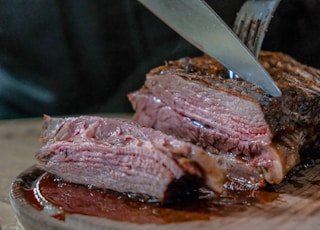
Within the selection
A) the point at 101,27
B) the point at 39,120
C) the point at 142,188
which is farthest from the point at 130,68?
A: the point at 142,188

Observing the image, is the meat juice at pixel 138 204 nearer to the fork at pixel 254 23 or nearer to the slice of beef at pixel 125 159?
the slice of beef at pixel 125 159

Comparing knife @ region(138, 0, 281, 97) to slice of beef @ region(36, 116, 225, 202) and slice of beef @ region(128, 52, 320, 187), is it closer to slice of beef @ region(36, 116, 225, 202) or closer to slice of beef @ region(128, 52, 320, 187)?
slice of beef @ region(128, 52, 320, 187)

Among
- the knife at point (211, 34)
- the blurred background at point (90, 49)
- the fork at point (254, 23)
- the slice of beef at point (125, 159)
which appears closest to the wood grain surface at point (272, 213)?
the slice of beef at point (125, 159)

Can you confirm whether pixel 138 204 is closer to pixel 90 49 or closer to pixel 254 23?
pixel 254 23

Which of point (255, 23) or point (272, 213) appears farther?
point (255, 23)

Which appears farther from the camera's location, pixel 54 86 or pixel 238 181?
pixel 54 86

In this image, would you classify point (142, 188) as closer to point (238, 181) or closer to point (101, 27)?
point (238, 181)

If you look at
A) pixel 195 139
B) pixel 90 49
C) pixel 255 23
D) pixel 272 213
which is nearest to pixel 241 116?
pixel 195 139

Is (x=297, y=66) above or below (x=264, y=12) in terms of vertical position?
below
